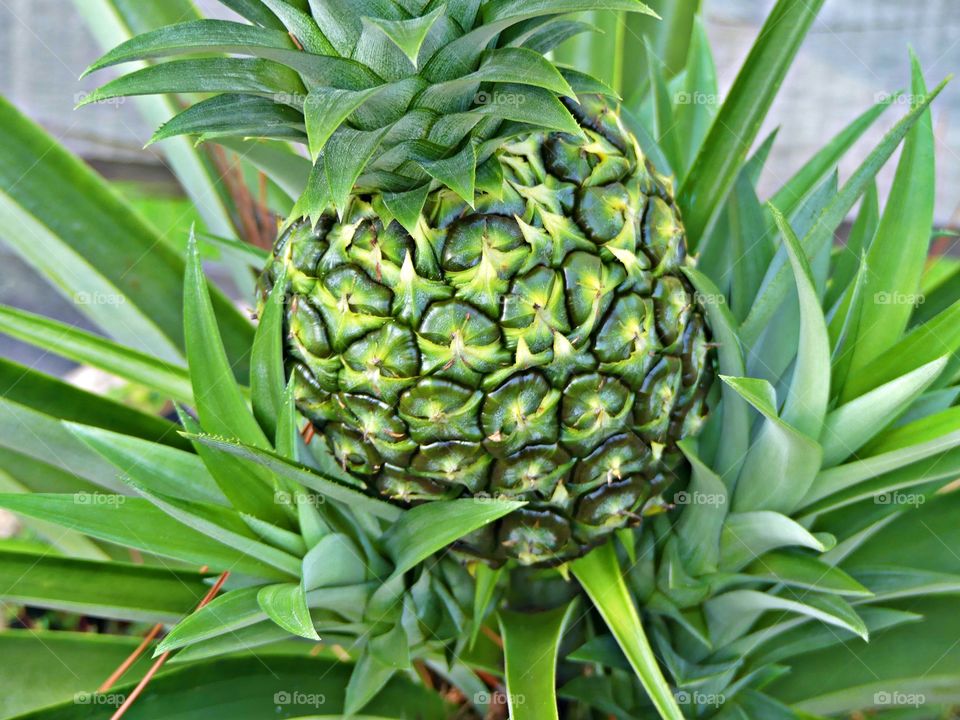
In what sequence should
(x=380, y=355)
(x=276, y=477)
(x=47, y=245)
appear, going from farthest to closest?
(x=47, y=245) < (x=276, y=477) < (x=380, y=355)

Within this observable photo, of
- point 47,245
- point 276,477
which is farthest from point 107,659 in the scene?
point 47,245

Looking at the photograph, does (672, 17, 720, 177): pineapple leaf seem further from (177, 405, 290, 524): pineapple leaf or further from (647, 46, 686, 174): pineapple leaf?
(177, 405, 290, 524): pineapple leaf

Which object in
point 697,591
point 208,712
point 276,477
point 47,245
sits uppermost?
point 47,245

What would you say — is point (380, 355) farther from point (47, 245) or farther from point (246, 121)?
point (47, 245)

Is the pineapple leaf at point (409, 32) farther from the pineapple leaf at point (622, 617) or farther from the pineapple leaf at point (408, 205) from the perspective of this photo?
the pineapple leaf at point (622, 617)

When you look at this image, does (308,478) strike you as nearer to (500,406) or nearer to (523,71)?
(500,406)
